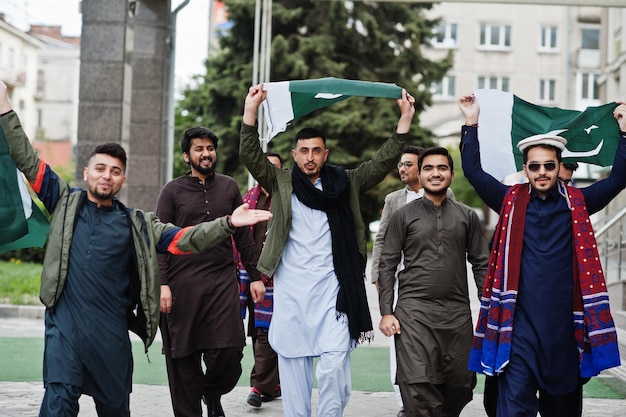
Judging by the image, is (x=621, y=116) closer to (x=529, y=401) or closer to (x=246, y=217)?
(x=529, y=401)

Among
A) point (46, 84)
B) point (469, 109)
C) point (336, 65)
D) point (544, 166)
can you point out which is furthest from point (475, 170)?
point (46, 84)

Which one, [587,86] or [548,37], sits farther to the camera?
[548,37]

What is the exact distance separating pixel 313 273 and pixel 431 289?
81 cm

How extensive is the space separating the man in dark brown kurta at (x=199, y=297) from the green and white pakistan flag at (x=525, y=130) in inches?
80.0

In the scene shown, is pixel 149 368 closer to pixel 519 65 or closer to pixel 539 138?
pixel 539 138

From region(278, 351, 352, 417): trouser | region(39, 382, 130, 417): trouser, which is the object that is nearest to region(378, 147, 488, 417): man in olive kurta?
region(278, 351, 352, 417): trouser

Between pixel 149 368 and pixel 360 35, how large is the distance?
29.6 metres

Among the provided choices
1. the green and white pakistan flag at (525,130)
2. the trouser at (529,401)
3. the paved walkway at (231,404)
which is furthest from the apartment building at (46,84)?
the trouser at (529,401)

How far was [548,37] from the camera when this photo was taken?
66250 millimetres

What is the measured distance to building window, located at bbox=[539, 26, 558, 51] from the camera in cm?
6612

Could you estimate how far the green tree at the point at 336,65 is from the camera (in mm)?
38062

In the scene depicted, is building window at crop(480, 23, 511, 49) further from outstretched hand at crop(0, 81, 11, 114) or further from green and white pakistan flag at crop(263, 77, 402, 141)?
outstretched hand at crop(0, 81, 11, 114)

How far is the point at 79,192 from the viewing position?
21.5 feet

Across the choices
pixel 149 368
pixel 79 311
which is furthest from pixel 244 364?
pixel 79 311
